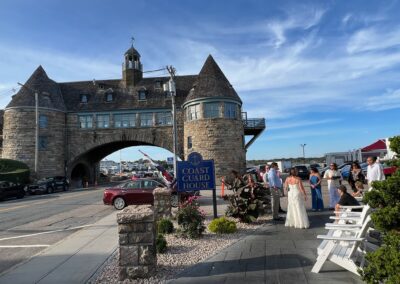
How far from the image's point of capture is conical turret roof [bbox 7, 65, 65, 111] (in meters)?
38.2

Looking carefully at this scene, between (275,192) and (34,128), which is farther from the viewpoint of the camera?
(34,128)

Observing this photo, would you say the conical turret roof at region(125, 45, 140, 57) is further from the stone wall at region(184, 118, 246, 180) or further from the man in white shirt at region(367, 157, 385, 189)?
the man in white shirt at region(367, 157, 385, 189)

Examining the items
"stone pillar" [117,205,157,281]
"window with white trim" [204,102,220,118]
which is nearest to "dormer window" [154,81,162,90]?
"window with white trim" [204,102,220,118]

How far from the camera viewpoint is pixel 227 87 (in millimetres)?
36188

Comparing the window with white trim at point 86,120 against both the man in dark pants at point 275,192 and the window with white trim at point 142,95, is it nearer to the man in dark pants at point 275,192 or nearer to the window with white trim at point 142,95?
the window with white trim at point 142,95

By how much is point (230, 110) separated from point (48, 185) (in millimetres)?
19161

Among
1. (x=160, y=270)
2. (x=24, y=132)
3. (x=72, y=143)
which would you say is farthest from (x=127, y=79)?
(x=160, y=270)

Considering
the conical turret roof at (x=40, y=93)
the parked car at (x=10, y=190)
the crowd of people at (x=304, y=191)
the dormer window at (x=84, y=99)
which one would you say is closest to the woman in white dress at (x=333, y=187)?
the crowd of people at (x=304, y=191)

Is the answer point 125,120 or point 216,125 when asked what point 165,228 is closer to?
point 216,125

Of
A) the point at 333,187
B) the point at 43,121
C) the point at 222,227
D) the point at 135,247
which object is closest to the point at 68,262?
the point at 135,247

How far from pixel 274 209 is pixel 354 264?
5413mm

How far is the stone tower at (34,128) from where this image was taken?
3781cm

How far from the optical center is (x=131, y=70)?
146ft

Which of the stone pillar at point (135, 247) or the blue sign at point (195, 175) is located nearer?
the stone pillar at point (135, 247)
